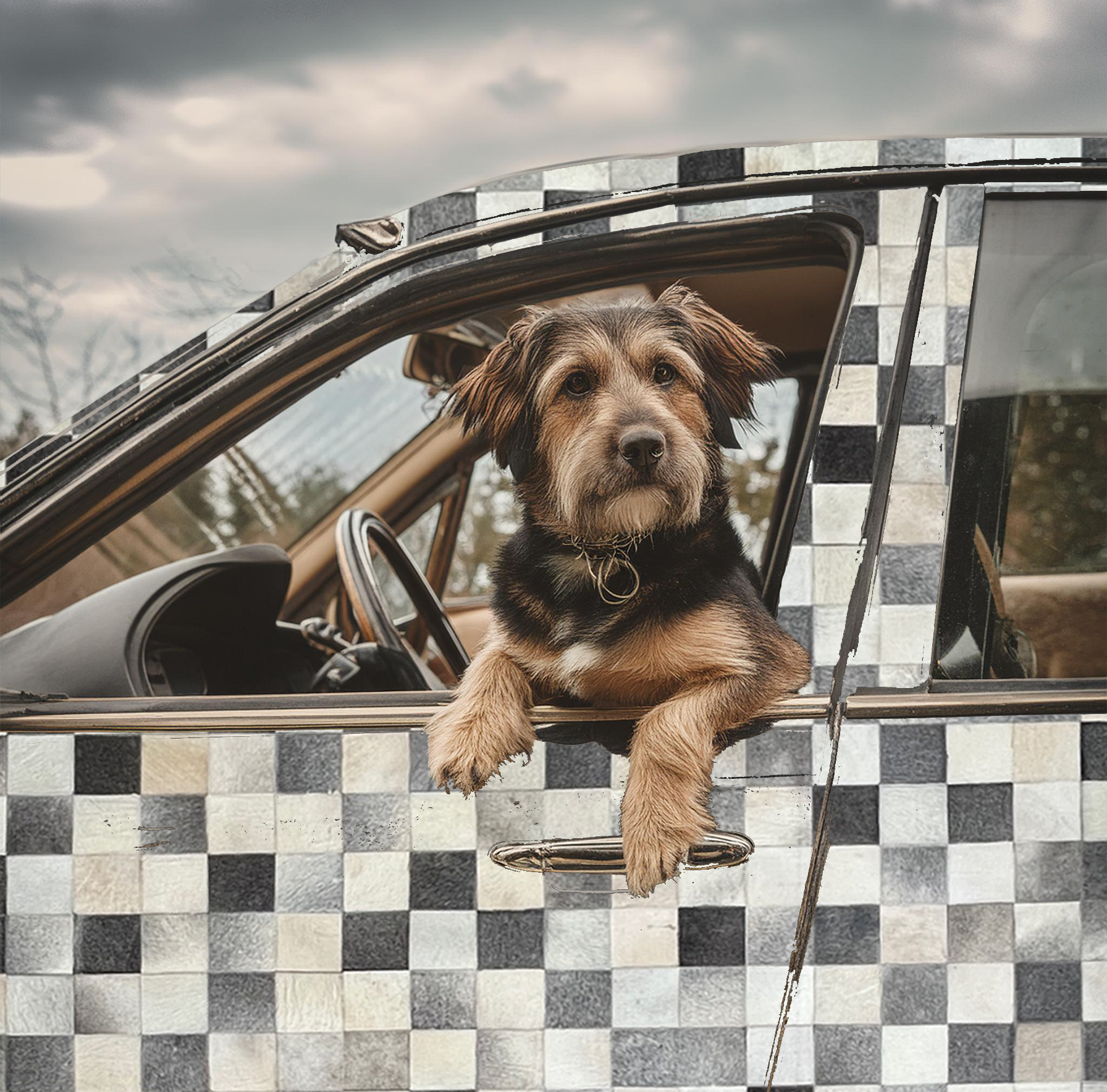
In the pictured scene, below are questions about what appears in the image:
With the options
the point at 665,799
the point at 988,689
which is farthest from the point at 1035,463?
the point at 665,799

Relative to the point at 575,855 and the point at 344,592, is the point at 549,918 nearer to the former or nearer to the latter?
the point at 575,855

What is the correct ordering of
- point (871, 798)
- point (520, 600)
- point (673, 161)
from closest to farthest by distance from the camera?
point (871, 798)
point (673, 161)
point (520, 600)

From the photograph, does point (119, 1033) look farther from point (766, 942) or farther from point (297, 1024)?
point (766, 942)

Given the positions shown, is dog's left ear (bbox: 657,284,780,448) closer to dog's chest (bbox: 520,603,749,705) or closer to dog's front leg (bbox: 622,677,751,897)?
dog's chest (bbox: 520,603,749,705)

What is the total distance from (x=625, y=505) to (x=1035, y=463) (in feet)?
1.92

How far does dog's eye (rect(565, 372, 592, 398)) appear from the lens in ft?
4.59

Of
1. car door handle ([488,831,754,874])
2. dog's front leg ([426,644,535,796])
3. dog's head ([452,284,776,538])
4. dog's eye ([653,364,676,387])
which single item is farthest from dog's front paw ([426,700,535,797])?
dog's eye ([653,364,676,387])

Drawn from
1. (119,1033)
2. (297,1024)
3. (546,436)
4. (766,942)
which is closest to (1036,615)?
(766,942)

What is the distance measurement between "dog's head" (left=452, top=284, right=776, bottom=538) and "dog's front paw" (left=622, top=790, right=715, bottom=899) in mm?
412

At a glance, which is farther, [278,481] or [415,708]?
[278,481]

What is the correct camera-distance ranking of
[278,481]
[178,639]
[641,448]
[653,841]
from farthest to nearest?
[278,481], [178,639], [641,448], [653,841]

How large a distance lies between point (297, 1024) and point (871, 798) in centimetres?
86

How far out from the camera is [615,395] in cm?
141

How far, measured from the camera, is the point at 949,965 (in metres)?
1.25
